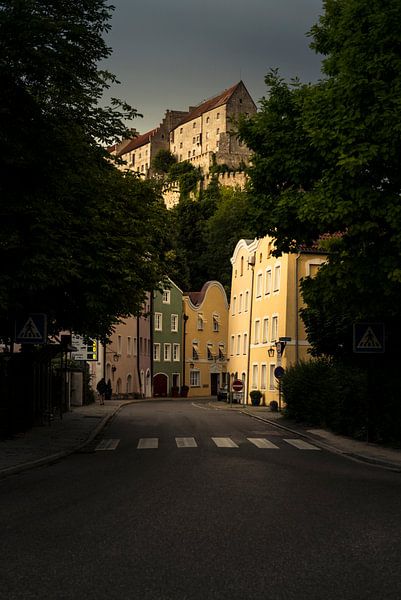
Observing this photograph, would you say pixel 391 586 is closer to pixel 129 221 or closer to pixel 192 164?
pixel 129 221

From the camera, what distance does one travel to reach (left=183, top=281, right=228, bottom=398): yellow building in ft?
295

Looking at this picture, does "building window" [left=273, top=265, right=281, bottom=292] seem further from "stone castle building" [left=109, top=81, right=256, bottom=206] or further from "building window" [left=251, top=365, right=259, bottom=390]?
"stone castle building" [left=109, top=81, right=256, bottom=206]

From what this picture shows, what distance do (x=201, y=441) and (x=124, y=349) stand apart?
48906mm

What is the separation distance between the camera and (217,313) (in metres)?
94.1

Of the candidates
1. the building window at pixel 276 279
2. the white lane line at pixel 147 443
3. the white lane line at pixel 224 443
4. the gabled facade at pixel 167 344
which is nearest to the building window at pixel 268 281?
the building window at pixel 276 279

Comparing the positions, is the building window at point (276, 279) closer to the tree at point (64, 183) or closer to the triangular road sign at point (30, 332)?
the tree at point (64, 183)

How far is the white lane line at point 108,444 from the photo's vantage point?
22.2 meters

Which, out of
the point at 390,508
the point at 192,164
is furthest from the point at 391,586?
the point at 192,164

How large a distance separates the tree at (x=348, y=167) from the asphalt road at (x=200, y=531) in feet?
14.1

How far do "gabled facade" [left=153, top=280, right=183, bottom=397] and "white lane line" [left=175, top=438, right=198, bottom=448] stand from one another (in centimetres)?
5898

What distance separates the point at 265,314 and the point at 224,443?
3722 centimetres

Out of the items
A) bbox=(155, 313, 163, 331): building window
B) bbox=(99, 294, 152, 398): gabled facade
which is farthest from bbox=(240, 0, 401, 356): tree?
bbox=(155, 313, 163, 331): building window

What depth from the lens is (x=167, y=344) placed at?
8731cm

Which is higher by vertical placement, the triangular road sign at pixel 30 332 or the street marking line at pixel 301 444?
the triangular road sign at pixel 30 332
